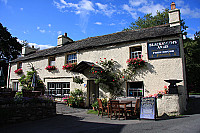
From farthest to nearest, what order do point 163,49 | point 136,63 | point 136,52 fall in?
point 136,52, point 136,63, point 163,49

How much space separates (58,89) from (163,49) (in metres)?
10.3

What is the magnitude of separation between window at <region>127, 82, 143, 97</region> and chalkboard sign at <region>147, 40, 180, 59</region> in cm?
212

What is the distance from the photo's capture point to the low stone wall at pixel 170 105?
7.91m

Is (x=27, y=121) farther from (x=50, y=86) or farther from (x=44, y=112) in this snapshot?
(x=50, y=86)

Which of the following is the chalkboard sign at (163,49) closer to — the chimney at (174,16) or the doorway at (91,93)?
the chimney at (174,16)

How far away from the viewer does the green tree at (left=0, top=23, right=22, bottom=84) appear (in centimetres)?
2925

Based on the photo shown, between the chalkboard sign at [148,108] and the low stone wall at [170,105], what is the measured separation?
39.4 inches

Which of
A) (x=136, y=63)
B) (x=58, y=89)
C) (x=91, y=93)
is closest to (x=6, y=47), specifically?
(x=58, y=89)

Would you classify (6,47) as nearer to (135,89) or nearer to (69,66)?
(69,66)

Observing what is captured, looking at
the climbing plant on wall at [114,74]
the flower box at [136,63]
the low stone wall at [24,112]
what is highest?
the flower box at [136,63]

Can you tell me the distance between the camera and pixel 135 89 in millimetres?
10734

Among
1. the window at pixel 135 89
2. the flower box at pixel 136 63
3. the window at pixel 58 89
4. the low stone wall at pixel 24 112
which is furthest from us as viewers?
the window at pixel 58 89

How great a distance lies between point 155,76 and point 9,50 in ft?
99.9

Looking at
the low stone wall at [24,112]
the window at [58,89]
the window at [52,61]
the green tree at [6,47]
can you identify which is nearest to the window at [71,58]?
the window at [52,61]
